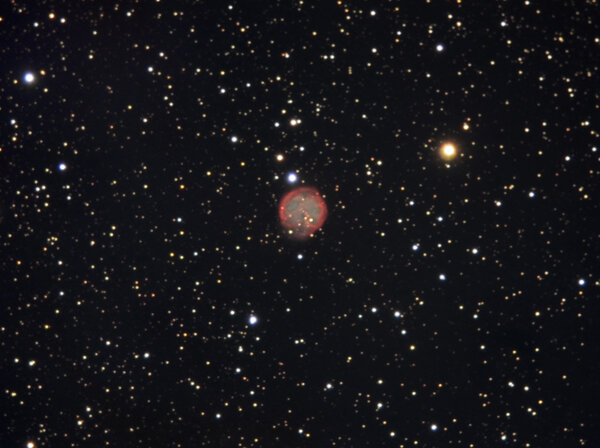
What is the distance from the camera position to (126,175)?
0.51 metres

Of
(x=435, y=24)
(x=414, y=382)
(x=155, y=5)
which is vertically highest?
(x=155, y=5)

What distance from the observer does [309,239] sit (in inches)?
20.1

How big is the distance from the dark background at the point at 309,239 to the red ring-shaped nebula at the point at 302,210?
0.5 inches

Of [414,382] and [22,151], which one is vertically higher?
[22,151]

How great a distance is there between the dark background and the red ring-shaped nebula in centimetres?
1

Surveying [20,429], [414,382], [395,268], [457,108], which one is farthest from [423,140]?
[20,429]

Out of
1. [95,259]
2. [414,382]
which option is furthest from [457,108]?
Result: [95,259]

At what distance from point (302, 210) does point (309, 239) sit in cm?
4

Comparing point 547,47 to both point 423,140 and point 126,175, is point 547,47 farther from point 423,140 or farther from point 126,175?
point 126,175

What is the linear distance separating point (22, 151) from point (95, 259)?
0.17 meters

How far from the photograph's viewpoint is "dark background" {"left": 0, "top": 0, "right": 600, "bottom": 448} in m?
0.50

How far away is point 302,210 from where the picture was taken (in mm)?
504

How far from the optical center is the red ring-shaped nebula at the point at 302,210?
50cm

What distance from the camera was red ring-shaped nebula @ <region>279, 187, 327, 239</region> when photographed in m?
0.50
